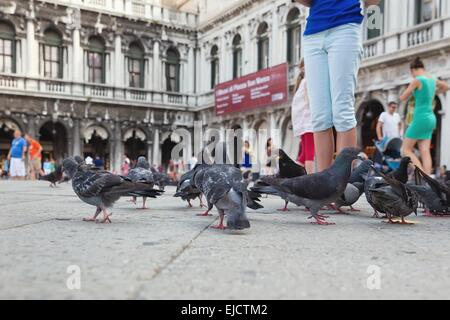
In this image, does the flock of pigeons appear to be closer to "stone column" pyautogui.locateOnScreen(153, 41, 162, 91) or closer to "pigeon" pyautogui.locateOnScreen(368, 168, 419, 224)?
"pigeon" pyautogui.locateOnScreen(368, 168, 419, 224)

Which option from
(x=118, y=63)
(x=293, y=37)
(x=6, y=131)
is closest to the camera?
(x=293, y=37)

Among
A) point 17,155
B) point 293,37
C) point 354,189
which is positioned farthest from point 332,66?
point 293,37

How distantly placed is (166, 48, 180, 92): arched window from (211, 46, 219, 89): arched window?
6.48 ft

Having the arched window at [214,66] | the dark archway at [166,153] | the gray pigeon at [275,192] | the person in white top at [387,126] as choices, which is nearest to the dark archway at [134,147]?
the dark archway at [166,153]

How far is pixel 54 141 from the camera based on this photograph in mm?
24141

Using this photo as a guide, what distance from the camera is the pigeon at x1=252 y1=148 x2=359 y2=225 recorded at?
3.07 m

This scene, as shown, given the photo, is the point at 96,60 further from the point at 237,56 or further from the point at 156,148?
the point at 237,56

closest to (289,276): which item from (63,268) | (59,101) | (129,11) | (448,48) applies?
(63,268)

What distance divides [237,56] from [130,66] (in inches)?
221

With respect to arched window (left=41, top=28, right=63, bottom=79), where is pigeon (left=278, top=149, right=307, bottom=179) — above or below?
below

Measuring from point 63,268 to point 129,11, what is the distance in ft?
77.9

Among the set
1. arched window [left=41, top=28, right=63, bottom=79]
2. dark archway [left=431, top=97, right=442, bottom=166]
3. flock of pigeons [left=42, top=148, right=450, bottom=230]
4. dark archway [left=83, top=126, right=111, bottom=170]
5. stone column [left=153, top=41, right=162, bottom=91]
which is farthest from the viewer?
stone column [left=153, top=41, right=162, bottom=91]

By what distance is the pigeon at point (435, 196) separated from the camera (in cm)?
391

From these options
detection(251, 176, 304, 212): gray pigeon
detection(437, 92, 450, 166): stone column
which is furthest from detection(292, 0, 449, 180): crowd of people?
detection(437, 92, 450, 166): stone column
